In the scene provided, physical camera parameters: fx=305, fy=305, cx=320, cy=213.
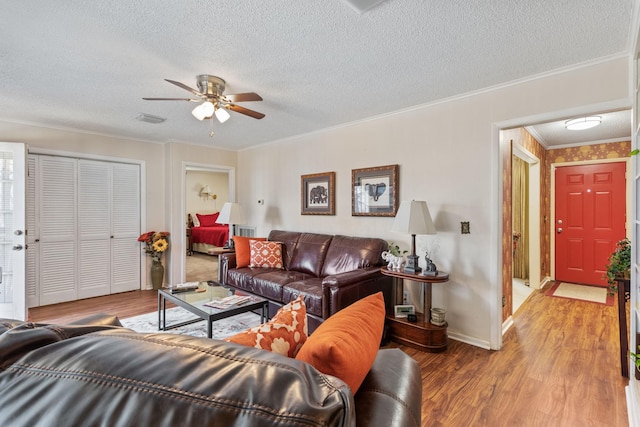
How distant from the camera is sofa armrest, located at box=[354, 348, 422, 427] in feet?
2.57

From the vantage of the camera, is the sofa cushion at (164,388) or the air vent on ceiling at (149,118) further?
the air vent on ceiling at (149,118)

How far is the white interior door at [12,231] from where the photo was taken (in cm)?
325

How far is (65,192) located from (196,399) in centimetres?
481

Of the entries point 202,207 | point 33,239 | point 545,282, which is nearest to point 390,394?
point 33,239

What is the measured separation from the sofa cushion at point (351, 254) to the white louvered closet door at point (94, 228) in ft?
10.6

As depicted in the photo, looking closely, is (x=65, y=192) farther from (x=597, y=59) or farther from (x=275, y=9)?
(x=597, y=59)

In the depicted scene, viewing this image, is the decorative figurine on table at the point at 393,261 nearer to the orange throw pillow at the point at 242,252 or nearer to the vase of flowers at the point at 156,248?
the orange throw pillow at the point at 242,252

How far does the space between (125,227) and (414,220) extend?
417 centimetres

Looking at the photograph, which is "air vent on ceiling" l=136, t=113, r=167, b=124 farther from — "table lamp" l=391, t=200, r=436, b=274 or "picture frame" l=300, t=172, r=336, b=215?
"table lamp" l=391, t=200, r=436, b=274

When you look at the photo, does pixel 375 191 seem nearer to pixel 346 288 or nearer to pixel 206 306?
pixel 346 288

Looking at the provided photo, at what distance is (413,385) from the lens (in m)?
1.01

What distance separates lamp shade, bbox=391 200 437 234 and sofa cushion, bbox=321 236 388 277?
1.76 feet

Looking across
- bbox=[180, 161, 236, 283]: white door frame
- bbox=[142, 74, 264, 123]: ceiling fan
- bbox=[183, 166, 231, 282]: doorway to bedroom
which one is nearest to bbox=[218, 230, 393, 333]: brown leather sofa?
bbox=[180, 161, 236, 283]: white door frame

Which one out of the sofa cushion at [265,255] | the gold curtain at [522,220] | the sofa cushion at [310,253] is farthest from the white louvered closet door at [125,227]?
the gold curtain at [522,220]
